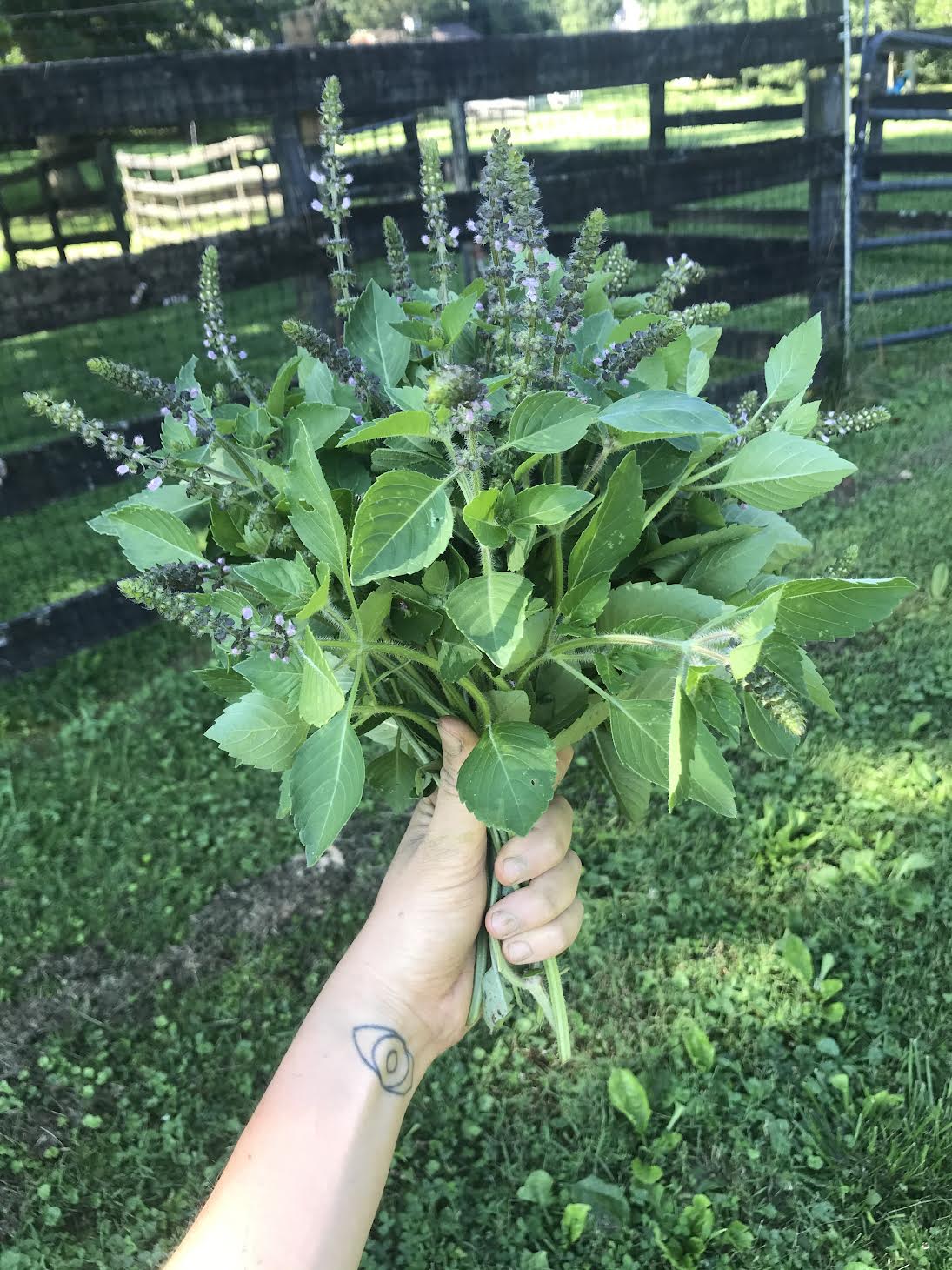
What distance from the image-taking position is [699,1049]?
2.03 meters

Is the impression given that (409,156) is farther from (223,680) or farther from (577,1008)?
(223,680)

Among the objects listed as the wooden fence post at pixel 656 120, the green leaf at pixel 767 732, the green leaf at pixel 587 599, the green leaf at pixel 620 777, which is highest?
the wooden fence post at pixel 656 120

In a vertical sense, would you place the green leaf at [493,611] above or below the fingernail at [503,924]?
above

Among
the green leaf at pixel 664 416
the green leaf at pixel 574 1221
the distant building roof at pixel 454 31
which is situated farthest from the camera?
the distant building roof at pixel 454 31

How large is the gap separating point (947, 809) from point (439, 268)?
203cm

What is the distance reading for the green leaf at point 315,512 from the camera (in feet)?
2.82

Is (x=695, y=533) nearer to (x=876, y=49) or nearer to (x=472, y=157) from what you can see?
(x=472, y=157)

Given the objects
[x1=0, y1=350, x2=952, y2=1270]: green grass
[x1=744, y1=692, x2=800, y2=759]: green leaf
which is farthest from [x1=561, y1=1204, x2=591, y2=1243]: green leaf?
[x1=744, y1=692, x2=800, y2=759]: green leaf

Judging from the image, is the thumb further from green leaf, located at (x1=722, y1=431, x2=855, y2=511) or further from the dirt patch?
the dirt patch

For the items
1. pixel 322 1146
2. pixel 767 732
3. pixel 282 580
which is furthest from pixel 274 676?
pixel 322 1146

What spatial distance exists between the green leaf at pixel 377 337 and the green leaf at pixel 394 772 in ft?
1.57

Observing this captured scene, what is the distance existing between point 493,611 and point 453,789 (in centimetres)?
49

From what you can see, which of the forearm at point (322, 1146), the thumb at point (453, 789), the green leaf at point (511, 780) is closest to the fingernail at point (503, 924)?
the thumb at point (453, 789)

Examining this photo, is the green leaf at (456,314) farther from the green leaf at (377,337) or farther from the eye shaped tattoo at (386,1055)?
the eye shaped tattoo at (386,1055)
